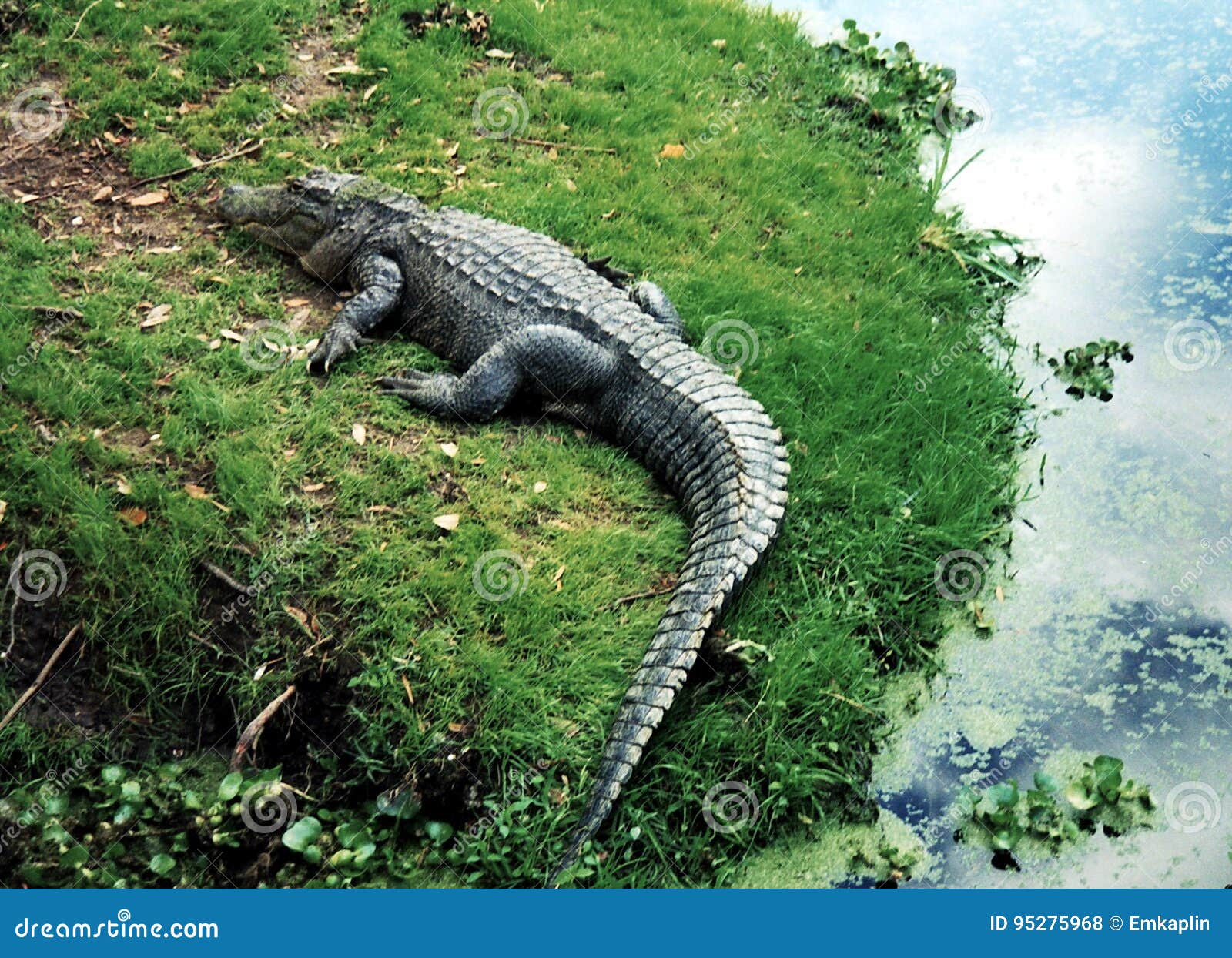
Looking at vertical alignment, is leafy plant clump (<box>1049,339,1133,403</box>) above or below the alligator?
above

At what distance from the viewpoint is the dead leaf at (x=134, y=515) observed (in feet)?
13.9

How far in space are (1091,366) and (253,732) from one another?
466 cm

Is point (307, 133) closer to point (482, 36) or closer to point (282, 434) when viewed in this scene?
point (482, 36)

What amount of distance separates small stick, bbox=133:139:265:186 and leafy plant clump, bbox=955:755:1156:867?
5459mm

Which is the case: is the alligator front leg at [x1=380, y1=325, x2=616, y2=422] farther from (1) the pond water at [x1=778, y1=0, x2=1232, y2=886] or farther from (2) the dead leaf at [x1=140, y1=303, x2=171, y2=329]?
(1) the pond water at [x1=778, y1=0, x2=1232, y2=886]

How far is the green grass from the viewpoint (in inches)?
145

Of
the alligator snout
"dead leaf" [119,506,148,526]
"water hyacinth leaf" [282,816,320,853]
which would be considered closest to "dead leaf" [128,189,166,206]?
the alligator snout

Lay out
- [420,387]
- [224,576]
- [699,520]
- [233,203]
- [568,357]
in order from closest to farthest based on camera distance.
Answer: [224,576]
[699,520]
[568,357]
[420,387]
[233,203]

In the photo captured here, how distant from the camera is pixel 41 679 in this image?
392 cm

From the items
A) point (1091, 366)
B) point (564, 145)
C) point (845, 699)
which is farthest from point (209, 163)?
point (1091, 366)

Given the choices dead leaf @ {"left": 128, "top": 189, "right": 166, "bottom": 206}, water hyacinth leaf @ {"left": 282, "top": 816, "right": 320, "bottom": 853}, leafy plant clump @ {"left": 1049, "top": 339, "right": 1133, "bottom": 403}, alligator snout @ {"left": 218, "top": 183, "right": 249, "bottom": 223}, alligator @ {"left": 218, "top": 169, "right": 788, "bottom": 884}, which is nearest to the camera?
water hyacinth leaf @ {"left": 282, "top": 816, "right": 320, "bottom": 853}

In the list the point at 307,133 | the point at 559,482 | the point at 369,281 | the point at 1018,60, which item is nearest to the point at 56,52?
the point at 307,133

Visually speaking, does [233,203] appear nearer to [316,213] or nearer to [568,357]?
[316,213]

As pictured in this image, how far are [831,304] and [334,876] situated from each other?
392cm
